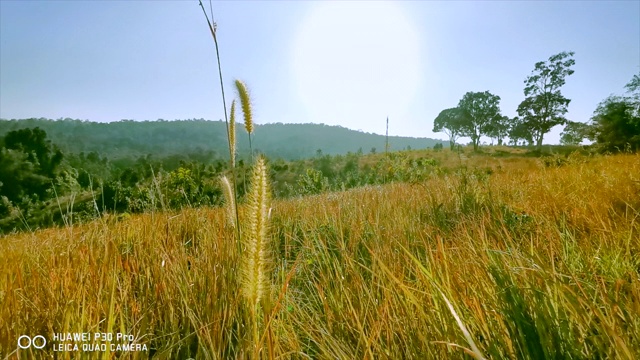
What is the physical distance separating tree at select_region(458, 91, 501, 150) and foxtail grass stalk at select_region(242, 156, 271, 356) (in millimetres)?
71402

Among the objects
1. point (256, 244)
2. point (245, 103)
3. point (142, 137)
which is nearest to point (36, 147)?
point (245, 103)

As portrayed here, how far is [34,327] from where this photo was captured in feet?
3.93

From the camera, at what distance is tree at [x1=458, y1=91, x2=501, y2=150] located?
6600 cm

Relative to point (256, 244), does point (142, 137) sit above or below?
above

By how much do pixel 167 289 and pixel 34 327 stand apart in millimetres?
459

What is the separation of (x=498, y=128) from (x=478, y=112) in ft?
16.9

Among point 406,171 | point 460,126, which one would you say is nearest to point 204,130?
point 460,126

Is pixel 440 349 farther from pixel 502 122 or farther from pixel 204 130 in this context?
pixel 204 130

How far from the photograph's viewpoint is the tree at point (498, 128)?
2576 inches

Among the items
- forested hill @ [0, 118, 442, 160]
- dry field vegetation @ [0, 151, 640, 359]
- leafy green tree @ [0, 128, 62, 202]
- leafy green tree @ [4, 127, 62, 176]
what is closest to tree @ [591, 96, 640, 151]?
dry field vegetation @ [0, 151, 640, 359]

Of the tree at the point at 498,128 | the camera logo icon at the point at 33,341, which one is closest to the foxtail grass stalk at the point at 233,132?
the camera logo icon at the point at 33,341

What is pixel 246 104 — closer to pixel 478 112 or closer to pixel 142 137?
pixel 478 112

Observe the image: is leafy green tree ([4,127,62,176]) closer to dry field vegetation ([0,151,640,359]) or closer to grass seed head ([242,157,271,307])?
dry field vegetation ([0,151,640,359])

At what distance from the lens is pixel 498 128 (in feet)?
220
